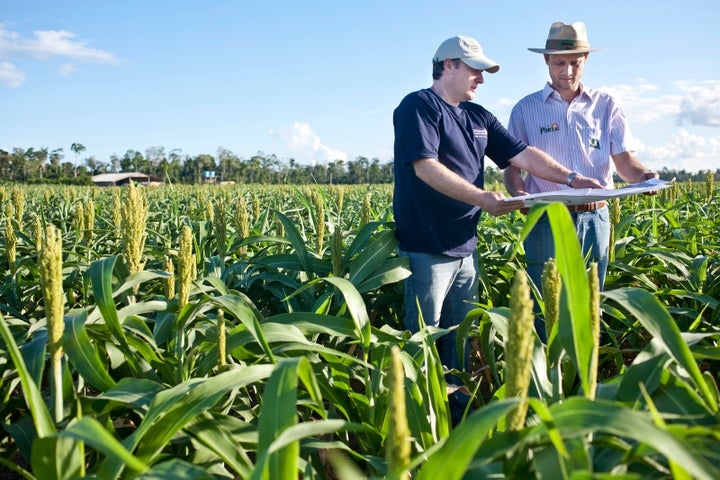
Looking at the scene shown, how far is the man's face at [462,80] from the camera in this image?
8.66ft

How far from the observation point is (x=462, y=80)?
2650mm

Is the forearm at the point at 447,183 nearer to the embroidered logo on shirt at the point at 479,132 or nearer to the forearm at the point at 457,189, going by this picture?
the forearm at the point at 457,189

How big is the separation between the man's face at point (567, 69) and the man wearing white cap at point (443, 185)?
673mm

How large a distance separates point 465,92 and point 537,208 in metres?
1.69

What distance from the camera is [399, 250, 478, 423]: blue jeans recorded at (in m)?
2.68

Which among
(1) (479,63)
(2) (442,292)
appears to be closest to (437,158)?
(1) (479,63)

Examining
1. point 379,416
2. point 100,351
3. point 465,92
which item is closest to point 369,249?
point 465,92

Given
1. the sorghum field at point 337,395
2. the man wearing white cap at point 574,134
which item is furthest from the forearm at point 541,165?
the sorghum field at point 337,395

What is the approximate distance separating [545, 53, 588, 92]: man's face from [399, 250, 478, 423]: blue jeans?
1.23 metres

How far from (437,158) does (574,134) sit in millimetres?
1132

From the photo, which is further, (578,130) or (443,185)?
(578,130)

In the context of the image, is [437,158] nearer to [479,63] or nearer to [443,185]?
[443,185]

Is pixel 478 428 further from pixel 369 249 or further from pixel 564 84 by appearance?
pixel 564 84

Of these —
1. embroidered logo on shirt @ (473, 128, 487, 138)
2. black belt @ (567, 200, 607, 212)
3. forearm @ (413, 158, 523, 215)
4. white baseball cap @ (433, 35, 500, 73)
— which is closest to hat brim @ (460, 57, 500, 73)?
white baseball cap @ (433, 35, 500, 73)
